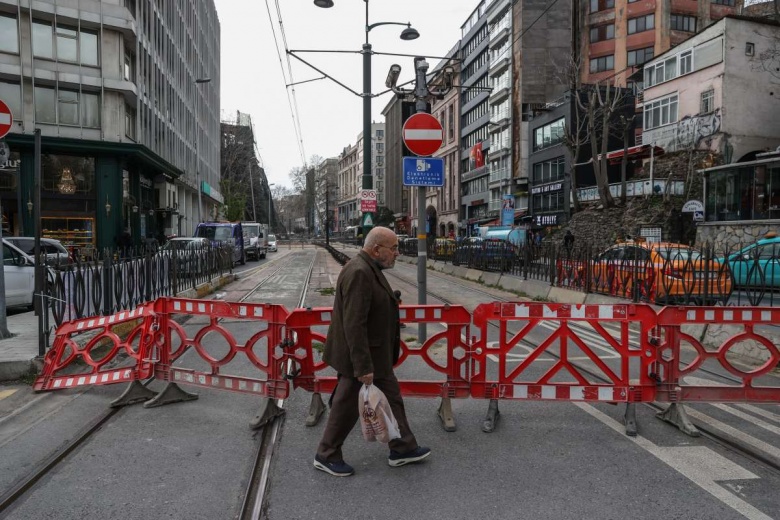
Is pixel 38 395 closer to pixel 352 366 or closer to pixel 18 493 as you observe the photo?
pixel 18 493

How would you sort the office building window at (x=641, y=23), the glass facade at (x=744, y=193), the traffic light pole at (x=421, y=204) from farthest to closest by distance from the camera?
the office building window at (x=641, y=23), the glass facade at (x=744, y=193), the traffic light pole at (x=421, y=204)

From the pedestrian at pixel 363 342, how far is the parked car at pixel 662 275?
7.30 meters

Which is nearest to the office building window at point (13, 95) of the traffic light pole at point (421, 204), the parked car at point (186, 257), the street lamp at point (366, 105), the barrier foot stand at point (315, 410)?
the parked car at point (186, 257)

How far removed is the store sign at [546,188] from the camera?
44.2 meters

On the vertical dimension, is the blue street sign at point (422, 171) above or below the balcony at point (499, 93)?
below

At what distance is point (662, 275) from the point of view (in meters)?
9.99

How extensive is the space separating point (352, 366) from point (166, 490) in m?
1.42

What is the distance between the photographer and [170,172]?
38875 millimetres

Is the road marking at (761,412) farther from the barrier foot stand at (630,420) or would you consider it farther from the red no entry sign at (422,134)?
the red no entry sign at (422,134)

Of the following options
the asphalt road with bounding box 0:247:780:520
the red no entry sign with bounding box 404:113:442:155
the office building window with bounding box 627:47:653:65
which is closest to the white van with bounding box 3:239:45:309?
the asphalt road with bounding box 0:247:780:520

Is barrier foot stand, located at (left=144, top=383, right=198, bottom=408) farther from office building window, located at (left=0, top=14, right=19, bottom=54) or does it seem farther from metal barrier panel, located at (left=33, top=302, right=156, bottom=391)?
office building window, located at (left=0, top=14, right=19, bottom=54)

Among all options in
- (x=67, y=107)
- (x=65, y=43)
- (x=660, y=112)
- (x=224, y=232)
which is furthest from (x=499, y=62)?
(x=67, y=107)

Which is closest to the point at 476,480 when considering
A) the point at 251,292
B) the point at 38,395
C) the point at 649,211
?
the point at 38,395

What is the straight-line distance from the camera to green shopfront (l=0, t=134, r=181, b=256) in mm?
26688
